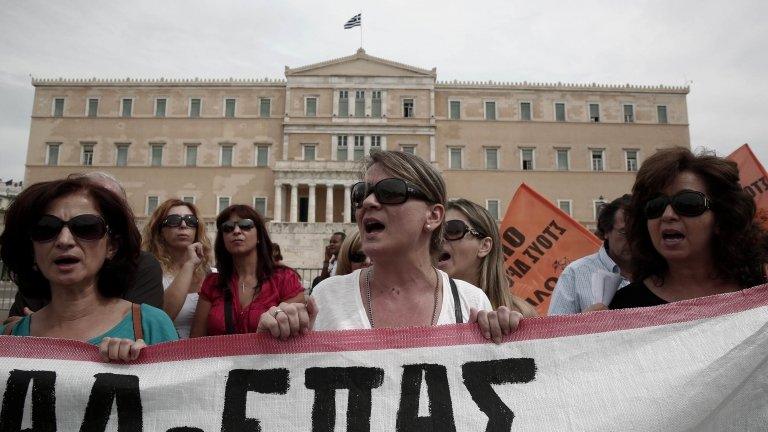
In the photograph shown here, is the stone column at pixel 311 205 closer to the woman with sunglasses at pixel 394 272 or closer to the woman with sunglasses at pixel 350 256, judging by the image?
the woman with sunglasses at pixel 350 256

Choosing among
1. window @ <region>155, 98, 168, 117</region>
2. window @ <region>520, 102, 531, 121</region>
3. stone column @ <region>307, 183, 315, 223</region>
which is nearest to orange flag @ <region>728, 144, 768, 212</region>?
stone column @ <region>307, 183, 315, 223</region>

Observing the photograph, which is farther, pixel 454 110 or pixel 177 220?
pixel 454 110

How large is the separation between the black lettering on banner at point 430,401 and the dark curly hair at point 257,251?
1899 mm

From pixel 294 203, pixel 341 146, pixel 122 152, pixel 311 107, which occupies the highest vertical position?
pixel 311 107

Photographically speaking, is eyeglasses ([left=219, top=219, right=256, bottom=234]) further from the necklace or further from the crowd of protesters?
the necklace

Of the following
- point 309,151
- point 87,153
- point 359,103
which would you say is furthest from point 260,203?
point 87,153

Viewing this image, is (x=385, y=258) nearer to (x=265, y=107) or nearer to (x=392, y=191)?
(x=392, y=191)

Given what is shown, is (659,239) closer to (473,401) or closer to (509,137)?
(473,401)

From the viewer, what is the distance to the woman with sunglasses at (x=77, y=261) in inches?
79.4

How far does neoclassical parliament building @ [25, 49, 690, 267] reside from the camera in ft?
120

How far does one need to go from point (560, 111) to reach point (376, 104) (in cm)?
1219

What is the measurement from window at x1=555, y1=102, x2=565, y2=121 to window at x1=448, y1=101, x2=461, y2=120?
6475mm

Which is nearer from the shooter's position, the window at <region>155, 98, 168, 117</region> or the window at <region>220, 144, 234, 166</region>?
the window at <region>220, 144, 234, 166</region>

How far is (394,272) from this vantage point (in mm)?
2059
